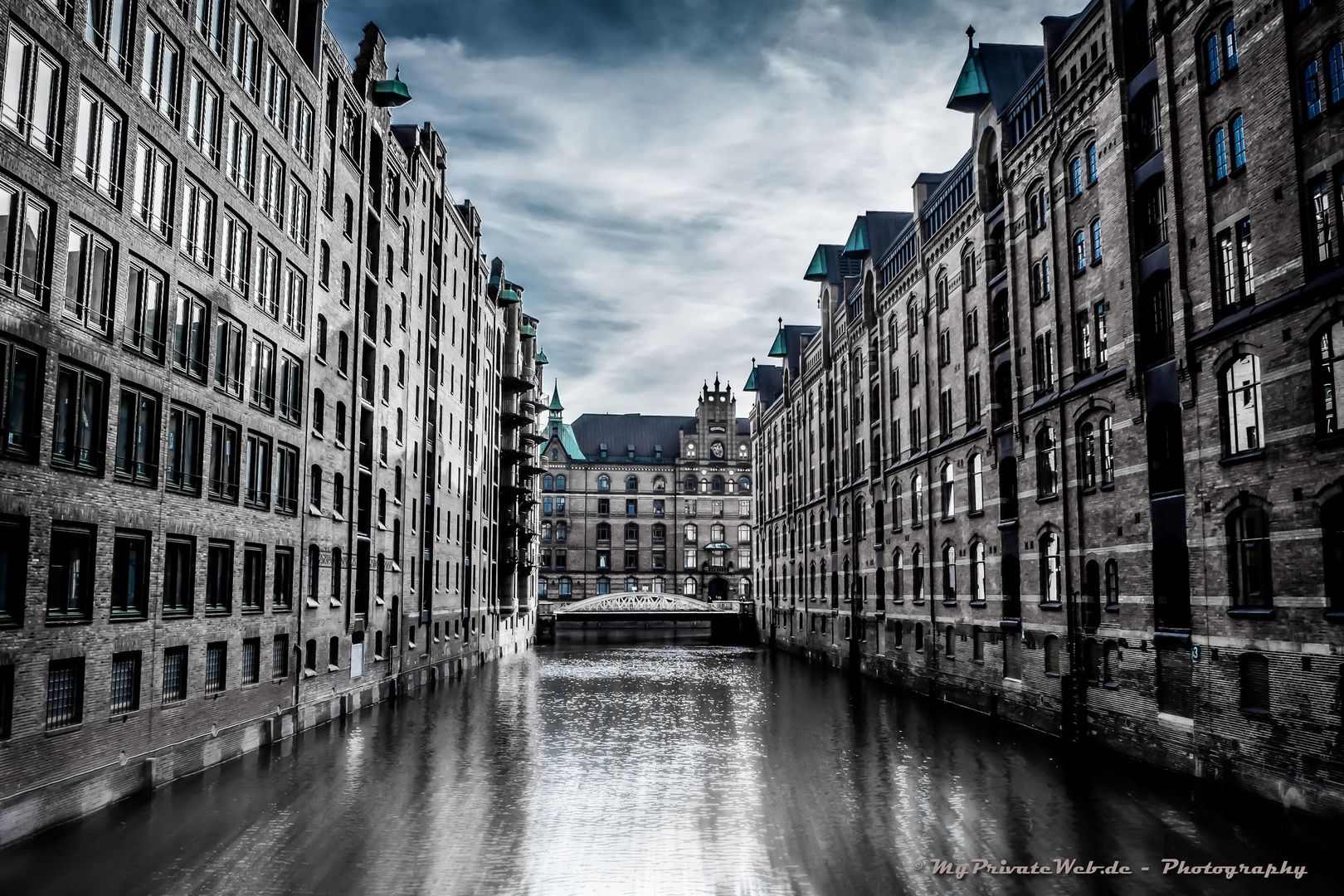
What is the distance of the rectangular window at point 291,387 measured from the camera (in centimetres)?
2817

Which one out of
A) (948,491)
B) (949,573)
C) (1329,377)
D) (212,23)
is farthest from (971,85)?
(212,23)

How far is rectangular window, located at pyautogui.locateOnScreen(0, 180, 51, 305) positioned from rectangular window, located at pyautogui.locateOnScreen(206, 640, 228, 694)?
9441 millimetres

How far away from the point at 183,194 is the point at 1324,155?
22530mm

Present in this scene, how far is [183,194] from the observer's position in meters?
22.1

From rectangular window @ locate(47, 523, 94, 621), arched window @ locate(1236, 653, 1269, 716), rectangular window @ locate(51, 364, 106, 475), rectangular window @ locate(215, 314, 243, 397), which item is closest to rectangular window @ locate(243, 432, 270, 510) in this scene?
rectangular window @ locate(215, 314, 243, 397)

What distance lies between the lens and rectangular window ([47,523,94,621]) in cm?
1744

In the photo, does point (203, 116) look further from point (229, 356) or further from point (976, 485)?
point (976, 485)

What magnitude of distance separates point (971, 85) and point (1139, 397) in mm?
13678

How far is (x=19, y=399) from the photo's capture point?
16.5 m

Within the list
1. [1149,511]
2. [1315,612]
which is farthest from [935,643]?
[1315,612]

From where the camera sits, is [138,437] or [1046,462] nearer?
[138,437]

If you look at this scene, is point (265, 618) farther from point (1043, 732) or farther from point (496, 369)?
point (496, 369)

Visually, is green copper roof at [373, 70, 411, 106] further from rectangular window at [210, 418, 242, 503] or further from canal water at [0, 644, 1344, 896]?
canal water at [0, 644, 1344, 896]

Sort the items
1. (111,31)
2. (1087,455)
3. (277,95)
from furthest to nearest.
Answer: (277,95) → (1087,455) → (111,31)
